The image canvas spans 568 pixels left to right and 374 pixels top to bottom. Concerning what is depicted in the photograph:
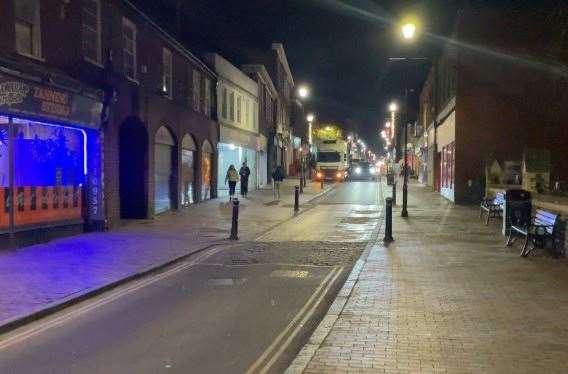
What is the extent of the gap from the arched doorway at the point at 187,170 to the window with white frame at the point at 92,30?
7.81m

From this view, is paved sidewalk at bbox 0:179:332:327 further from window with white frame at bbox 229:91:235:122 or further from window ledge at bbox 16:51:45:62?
window with white frame at bbox 229:91:235:122

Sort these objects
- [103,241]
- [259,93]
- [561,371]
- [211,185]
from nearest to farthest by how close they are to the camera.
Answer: [561,371] < [103,241] < [211,185] < [259,93]

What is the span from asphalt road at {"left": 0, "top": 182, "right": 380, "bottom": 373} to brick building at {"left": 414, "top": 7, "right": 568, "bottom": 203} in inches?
645

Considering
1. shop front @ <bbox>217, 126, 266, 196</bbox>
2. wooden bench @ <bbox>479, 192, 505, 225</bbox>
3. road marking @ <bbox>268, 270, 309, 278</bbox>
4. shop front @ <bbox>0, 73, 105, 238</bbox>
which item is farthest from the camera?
shop front @ <bbox>217, 126, 266, 196</bbox>

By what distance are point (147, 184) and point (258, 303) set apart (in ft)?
38.7

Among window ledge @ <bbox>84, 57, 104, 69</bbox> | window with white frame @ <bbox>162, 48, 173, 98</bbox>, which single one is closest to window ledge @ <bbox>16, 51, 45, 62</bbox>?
window ledge @ <bbox>84, 57, 104, 69</bbox>

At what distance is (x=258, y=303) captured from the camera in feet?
29.9

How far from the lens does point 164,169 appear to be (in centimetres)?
2269

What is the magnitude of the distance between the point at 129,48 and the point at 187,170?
708cm

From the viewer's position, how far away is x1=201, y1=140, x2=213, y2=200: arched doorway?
2798 centimetres

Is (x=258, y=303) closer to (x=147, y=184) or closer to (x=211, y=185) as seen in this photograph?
(x=147, y=184)

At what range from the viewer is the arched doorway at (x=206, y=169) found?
28.0 meters

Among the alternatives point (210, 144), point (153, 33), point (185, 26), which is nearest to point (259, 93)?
point (185, 26)

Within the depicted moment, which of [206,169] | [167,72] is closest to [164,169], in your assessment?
[167,72]
